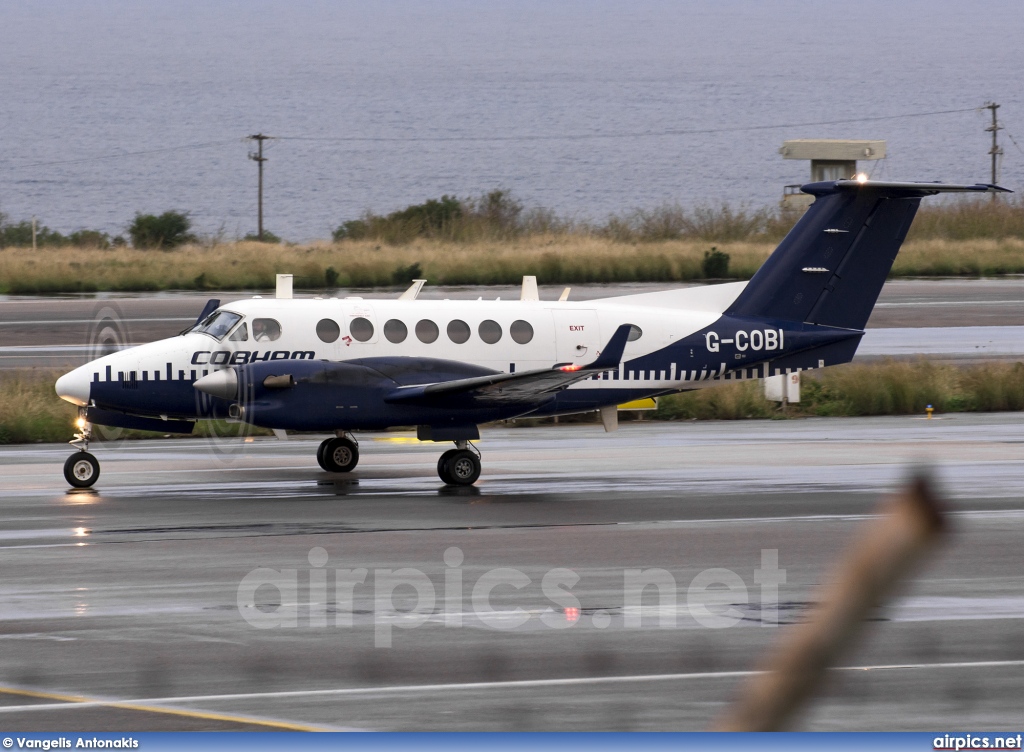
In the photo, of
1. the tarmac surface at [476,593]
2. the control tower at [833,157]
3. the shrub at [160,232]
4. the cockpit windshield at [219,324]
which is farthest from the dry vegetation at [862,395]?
the shrub at [160,232]

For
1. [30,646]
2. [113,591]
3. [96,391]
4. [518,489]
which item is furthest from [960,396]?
[30,646]

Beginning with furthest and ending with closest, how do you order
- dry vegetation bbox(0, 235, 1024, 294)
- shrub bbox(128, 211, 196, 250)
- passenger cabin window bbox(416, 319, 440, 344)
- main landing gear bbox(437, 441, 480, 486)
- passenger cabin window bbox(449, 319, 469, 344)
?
shrub bbox(128, 211, 196, 250)
dry vegetation bbox(0, 235, 1024, 294)
passenger cabin window bbox(449, 319, 469, 344)
passenger cabin window bbox(416, 319, 440, 344)
main landing gear bbox(437, 441, 480, 486)

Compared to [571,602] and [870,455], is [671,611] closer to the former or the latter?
[571,602]

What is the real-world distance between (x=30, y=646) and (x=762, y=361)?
37.9 ft

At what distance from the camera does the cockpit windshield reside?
17.0 meters

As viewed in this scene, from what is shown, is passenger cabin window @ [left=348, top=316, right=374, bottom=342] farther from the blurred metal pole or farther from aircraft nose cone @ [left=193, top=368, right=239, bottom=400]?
the blurred metal pole

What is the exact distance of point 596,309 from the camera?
1809 cm

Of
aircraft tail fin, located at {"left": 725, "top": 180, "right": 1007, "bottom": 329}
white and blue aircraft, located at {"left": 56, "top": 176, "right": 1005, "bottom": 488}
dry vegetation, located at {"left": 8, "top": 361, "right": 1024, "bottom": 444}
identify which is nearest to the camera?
white and blue aircraft, located at {"left": 56, "top": 176, "right": 1005, "bottom": 488}

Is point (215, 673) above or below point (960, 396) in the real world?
below

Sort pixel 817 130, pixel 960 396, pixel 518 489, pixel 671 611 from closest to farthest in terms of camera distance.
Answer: pixel 671 611, pixel 518 489, pixel 960 396, pixel 817 130

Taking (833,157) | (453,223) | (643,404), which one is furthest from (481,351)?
(453,223)

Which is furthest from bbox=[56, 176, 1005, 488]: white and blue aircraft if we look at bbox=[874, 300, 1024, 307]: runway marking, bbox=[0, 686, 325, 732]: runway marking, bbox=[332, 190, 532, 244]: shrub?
bbox=[332, 190, 532, 244]: shrub

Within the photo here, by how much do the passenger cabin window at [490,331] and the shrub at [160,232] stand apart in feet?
180

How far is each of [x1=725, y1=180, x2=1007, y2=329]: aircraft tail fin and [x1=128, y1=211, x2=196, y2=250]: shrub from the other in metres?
55.2
